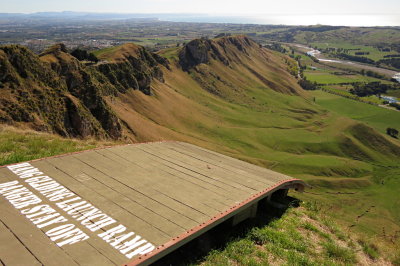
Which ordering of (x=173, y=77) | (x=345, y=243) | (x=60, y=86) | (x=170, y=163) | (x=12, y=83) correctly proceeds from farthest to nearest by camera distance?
1. (x=173, y=77)
2. (x=60, y=86)
3. (x=12, y=83)
4. (x=170, y=163)
5. (x=345, y=243)

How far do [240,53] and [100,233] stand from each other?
175 metres

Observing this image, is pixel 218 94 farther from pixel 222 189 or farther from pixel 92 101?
pixel 222 189

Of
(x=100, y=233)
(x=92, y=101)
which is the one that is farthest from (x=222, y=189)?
(x=92, y=101)

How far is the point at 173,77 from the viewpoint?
121 metres

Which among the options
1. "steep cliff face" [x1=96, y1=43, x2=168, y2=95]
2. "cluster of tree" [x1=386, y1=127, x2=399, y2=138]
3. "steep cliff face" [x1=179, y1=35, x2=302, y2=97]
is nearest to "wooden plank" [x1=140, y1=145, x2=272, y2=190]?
"steep cliff face" [x1=96, y1=43, x2=168, y2=95]

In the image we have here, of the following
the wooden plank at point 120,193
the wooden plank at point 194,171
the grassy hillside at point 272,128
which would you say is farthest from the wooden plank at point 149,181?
the grassy hillside at point 272,128

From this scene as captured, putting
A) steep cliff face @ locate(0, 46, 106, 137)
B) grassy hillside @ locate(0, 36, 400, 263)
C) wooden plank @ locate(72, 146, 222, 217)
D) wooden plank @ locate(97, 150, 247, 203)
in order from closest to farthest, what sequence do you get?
wooden plank @ locate(72, 146, 222, 217) < wooden plank @ locate(97, 150, 247, 203) < steep cliff face @ locate(0, 46, 106, 137) < grassy hillside @ locate(0, 36, 400, 263)

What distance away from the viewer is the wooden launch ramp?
8484 mm

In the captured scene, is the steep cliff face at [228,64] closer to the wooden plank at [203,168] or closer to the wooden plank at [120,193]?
the wooden plank at [203,168]

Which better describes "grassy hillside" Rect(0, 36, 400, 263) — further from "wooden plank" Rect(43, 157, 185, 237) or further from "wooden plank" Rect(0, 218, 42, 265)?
"wooden plank" Rect(0, 218, 42, 265)

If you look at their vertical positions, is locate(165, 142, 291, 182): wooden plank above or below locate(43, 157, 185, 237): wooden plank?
below

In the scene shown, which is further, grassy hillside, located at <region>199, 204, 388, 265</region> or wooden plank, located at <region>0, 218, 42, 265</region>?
grassy hillside, located at <region>199, 204, 388, 265</region>

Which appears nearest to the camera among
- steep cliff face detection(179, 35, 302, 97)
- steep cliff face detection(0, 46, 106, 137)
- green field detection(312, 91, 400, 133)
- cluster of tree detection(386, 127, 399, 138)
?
steep cliff face detection(0, 46, 106, 137)

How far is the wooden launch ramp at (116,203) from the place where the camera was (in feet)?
27.8
